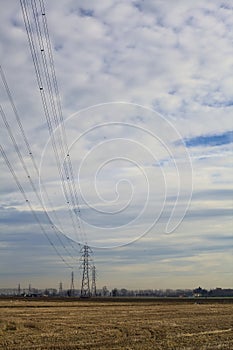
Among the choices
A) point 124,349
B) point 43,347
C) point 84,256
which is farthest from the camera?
point 84,256

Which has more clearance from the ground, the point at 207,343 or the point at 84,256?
the point at 84,256

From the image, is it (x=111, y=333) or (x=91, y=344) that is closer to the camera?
(x=91, y=344)

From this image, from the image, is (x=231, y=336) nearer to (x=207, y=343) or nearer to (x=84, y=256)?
(x=207, y=343)

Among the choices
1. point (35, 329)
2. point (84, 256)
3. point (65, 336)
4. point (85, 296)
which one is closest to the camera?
point (65, 336)

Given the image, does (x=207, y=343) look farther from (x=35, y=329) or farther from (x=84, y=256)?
(x=84, y=256)

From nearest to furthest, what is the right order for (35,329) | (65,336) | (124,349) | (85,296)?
(124,349), (65,336), (35,329), (85,296)

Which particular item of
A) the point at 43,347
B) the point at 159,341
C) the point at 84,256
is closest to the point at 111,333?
the point at 159,341

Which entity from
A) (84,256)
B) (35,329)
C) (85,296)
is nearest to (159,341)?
(35,329)

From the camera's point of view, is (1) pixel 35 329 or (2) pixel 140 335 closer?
(2) pixel 140 335

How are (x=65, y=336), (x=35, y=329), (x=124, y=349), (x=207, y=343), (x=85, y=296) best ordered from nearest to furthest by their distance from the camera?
(x=124, y=349), (x=207, y=343), (x=65, y=336), (x=35, y=329), (x=85, y=296)
